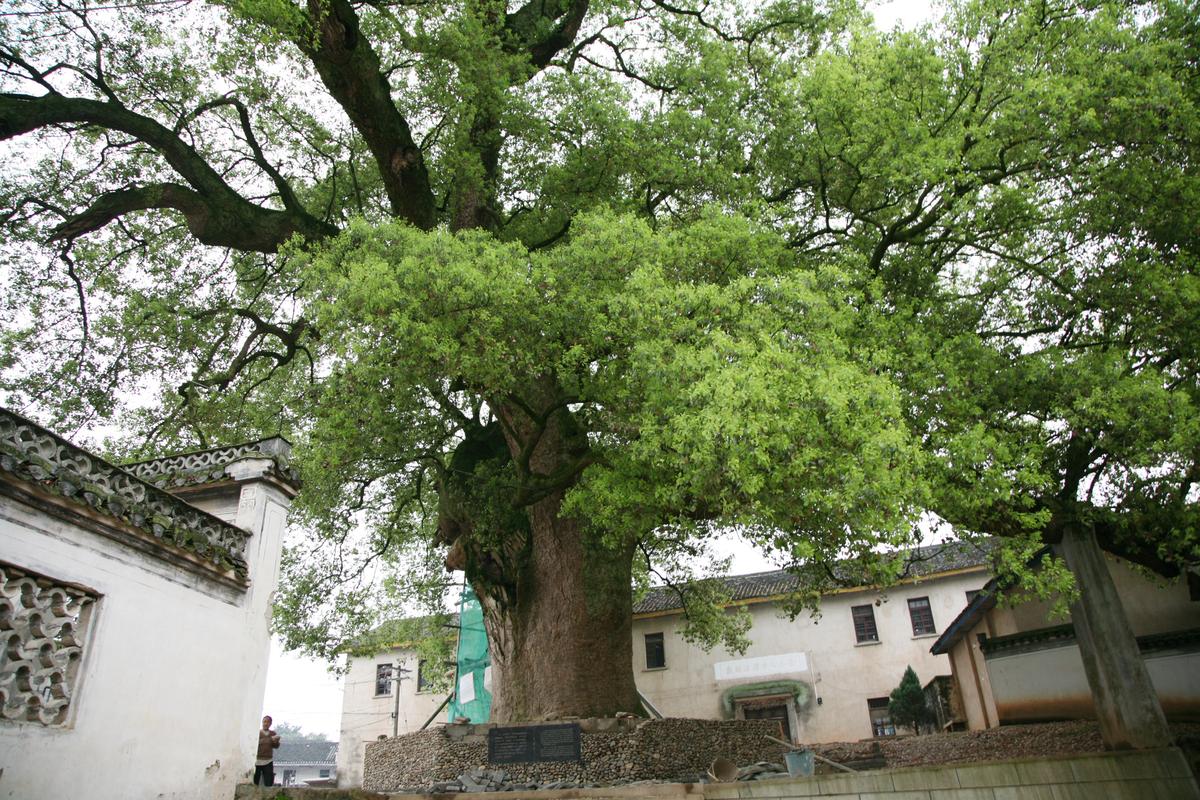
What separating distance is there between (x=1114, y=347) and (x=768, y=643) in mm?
16961

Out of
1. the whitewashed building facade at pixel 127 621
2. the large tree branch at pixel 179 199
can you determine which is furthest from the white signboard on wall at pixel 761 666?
the whitewashed building facade at pixel 127 621

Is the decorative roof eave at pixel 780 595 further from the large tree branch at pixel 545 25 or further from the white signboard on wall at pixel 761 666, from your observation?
the large tree branch at pixel 545 25

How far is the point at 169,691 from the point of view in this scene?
7121mm

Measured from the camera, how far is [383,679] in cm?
2923

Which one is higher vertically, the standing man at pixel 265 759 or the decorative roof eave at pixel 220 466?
the decorative roof eave at pixel 220 466

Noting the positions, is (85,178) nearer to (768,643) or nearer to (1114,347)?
(1114,347)

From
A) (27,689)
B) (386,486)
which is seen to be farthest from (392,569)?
(27,689)

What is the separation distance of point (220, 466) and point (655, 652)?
18.6 m

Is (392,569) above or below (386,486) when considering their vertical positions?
below

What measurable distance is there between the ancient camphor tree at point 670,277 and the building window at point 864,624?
13.5 m

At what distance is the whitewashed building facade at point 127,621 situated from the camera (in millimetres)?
5848

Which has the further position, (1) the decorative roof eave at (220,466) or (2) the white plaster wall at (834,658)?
(2) the white plaster wall at (834,658)

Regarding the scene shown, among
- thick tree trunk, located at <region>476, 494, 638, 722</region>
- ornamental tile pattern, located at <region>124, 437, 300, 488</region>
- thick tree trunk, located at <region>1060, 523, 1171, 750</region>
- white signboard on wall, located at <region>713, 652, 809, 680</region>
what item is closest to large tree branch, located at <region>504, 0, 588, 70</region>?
thick tree trunk, located at <region>476, 494, 638, 722</region>

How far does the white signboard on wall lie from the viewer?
907 inches
